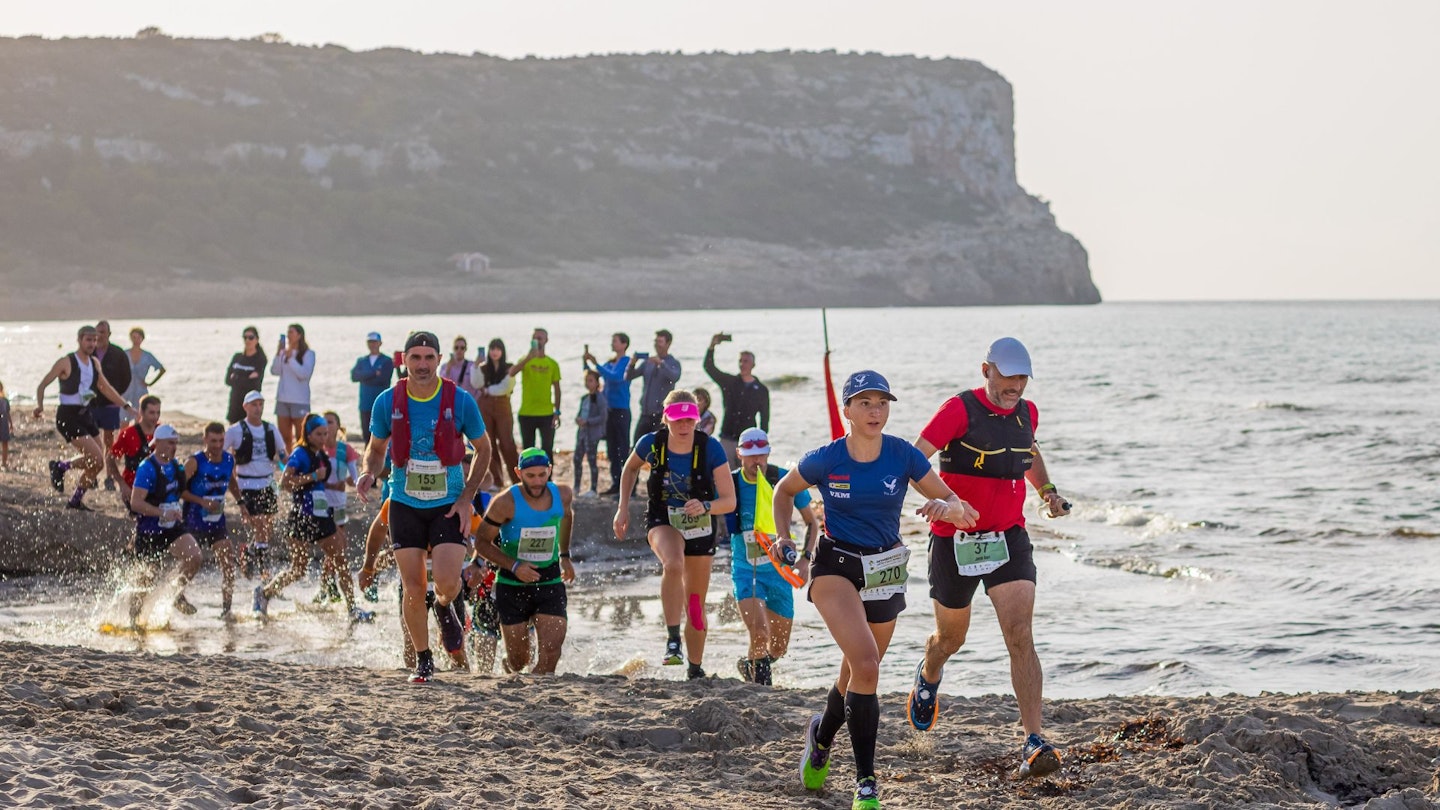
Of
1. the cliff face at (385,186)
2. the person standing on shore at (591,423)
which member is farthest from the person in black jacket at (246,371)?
the cliff face at (385,186)

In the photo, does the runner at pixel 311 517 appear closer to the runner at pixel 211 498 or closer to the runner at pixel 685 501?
the runner at pixel 211 498

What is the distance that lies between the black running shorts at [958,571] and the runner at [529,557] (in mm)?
2888

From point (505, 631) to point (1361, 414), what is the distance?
35233 millimetres

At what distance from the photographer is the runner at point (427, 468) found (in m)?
8.44

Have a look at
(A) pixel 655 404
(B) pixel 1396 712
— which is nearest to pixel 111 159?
(A) pixel 655 404

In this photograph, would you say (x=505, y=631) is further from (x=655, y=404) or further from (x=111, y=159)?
(x=111, y=159)

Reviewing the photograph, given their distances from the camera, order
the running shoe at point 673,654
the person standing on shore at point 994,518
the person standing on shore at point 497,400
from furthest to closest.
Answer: the person standing on shore at point 497,400 < the running shoe at point 673,654 < the person standing on shore at point 994,518

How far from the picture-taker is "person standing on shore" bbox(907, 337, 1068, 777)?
7.01m

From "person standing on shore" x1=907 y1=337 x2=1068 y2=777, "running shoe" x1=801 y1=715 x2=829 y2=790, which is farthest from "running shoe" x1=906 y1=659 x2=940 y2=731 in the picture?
"running shoe" x1=801 y1=715 x2=829 y2=790

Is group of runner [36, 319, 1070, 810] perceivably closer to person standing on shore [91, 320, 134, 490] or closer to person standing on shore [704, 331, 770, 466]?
person standing on shore [91, 320, 134, 490]

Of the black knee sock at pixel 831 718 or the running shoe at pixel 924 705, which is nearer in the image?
the black knee sock at pixel 831 718

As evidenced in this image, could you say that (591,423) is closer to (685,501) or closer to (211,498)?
(211,498)

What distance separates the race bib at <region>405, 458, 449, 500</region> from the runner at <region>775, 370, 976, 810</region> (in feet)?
8.35

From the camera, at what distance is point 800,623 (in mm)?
12656
